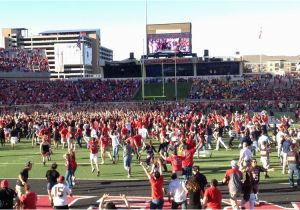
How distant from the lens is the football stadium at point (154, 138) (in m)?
11.5

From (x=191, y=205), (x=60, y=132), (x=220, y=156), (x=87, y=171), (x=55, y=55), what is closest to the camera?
(x=191, y=205)

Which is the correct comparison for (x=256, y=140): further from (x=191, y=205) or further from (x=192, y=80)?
(x=192, y=80)

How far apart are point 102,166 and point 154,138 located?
1018 cm

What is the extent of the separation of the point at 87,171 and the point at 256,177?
A: 8.52 meters

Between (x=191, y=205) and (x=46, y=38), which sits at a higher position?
(x=46, y=38)

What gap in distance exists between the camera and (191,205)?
1053 centimetres

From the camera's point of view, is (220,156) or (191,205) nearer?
(191,205)

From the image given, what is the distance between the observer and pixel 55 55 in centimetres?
15988

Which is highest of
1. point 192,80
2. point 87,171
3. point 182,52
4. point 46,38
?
point 46,38

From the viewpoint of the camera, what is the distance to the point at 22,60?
3374 inches

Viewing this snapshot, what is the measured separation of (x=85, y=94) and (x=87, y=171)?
160 feet

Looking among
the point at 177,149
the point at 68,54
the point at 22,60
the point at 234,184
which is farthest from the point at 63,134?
the point at 68,54

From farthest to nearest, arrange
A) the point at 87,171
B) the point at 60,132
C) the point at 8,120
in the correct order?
the point at 8,120
the point at 60,132
the point at 87,171

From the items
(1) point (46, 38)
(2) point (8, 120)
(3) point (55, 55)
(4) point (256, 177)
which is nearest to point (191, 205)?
(4) point (256, 177)
